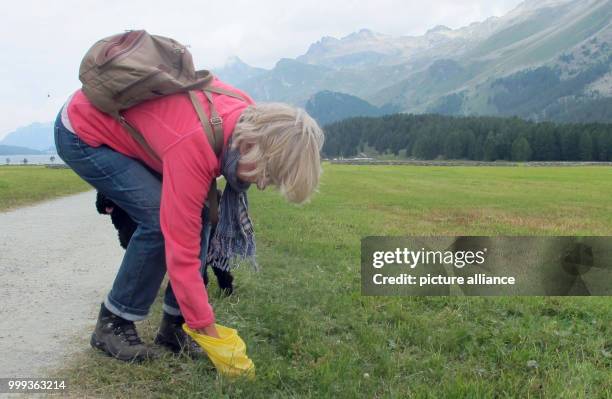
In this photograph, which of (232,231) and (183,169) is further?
(232,231)

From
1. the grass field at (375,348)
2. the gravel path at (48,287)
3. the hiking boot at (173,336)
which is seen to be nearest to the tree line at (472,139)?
the gravel path at (48,287)

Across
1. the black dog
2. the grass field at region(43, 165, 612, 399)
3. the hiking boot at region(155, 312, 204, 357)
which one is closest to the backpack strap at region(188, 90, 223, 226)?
the black dog

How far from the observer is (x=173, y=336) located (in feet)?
13.1

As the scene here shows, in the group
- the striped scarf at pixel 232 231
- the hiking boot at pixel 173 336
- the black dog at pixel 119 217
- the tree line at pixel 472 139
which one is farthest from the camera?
the tree line at pixel 472 139

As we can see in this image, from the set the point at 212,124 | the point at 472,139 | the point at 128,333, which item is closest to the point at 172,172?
the point at 212,124

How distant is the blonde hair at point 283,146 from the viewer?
124 inches

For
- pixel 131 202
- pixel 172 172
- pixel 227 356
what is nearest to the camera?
pixel 172 172

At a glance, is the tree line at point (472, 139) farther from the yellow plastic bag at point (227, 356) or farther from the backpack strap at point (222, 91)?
the yellow plastic bag at point (227, 356)

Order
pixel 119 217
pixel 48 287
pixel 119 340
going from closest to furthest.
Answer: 1. pixel 119 340
2. pixel 119 217
3. pixel 48 287

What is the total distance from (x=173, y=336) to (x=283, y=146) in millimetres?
1805

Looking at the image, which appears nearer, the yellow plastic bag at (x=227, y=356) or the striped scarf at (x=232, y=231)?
the yellow plastic bag at (x=227, y=356)

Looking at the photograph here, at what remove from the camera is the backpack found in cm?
321

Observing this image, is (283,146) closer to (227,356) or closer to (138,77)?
(138,77)

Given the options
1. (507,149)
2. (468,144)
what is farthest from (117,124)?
(468,144)
